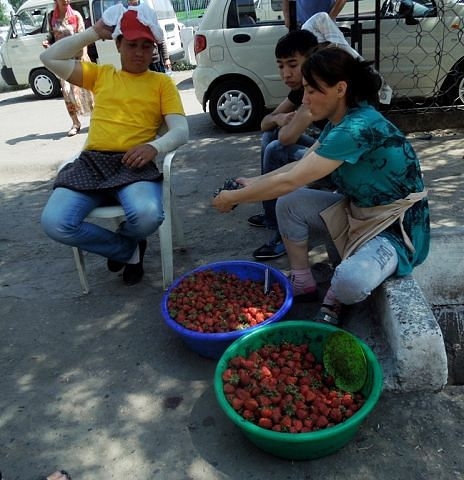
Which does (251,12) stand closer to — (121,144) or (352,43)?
(352,43)

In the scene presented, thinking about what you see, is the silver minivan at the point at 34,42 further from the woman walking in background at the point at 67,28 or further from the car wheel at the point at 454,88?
the car wheel at the point at 454,88

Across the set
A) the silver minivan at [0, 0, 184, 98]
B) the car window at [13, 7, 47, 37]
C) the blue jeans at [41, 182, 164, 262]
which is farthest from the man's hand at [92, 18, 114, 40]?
the car window at [13, 7, 47, 37]

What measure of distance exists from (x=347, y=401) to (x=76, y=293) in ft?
6.22

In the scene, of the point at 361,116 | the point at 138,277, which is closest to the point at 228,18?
the point at 138,277

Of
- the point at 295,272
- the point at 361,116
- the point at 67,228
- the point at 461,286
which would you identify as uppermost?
the point at 361,116

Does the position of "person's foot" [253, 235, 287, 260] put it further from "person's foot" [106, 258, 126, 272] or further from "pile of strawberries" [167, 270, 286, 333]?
"person's foot" [106, 258, 126, 272]

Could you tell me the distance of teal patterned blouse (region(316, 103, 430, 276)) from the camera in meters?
2.12

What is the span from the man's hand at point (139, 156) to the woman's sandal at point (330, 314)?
1280mm

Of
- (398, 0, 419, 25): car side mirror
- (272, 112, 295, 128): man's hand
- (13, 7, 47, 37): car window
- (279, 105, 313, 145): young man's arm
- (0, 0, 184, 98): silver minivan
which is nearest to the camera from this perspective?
(279, 105, 313, 145): young man's arm

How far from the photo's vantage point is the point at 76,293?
3.21 m

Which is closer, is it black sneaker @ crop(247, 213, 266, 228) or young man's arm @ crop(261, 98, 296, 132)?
young man's arm @ crop(261, 98, 296, 132)

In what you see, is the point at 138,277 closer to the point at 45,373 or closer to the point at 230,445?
the point at 45,373

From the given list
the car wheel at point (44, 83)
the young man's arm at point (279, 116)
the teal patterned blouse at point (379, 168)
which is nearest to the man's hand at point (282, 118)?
the young man's arm at point (279, 116)

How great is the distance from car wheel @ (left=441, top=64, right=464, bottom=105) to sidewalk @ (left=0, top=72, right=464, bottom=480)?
107 inches
